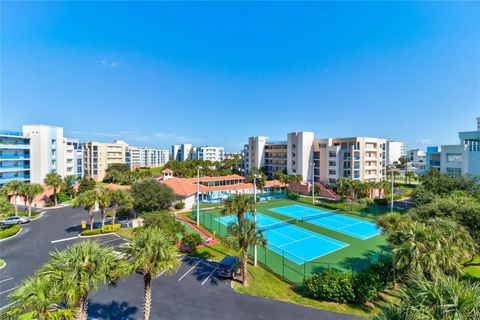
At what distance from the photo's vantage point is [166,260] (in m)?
11.3

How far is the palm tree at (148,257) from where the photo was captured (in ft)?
35.9

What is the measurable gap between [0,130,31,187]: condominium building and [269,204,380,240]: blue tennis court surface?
53.8 m

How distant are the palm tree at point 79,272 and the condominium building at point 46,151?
54.6 metres

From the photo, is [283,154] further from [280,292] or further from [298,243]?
[280,292]

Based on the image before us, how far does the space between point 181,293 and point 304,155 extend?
54119 mm

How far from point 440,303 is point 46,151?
6832cm

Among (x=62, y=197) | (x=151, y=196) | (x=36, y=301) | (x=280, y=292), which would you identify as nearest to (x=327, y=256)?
(x=280, y=292)

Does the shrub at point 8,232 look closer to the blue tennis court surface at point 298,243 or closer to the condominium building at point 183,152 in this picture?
the blue tennis court surface at point 298,243

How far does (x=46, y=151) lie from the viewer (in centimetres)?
5250

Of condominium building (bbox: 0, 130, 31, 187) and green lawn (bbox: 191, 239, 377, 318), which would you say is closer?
green lawn (bbox: 191, 239, 377, 318)

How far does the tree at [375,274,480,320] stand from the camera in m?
6.91

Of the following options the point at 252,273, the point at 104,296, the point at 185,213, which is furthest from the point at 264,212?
the point at 104,296

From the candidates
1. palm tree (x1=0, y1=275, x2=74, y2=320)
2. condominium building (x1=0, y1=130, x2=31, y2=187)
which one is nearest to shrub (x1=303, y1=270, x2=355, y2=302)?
palm tree (x1=0, y1=275, x2=74, y2=320)

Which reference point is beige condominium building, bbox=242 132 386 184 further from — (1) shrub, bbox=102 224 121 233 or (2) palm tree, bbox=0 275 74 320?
(2) palm tree, bbox=0 275 74 320
